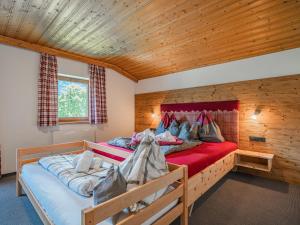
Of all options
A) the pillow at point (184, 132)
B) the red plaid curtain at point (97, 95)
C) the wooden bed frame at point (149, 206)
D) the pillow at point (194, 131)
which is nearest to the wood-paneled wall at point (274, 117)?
the pillow at point (194, 131)

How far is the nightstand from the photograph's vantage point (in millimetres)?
2945

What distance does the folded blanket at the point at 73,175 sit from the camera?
1560 millimetres

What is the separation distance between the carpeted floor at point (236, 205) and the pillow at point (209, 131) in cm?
83

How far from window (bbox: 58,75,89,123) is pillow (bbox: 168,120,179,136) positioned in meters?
2.16

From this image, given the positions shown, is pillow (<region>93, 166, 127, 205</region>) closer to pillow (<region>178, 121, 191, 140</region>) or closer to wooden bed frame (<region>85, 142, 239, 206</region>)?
wooden bed frame (<region>85, 142, 239, 206</region>)

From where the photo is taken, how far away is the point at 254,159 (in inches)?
133

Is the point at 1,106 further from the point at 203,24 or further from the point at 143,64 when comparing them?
the point at 203,24

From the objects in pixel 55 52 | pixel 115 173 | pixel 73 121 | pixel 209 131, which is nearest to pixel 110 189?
pixel 115 173

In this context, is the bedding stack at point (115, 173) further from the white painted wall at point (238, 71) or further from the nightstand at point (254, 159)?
the white painted wall at point (238, 71)

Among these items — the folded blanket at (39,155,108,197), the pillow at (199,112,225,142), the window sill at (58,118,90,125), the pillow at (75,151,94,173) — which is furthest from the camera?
the window sill at (58,118,90,125)

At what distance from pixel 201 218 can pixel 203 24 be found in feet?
8.81

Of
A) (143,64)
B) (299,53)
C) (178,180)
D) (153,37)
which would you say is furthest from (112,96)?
(299,53)

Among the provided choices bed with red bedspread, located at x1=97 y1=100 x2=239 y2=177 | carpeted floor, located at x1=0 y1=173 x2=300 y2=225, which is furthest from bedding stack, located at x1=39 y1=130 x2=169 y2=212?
carpeted floor, located at x1=0 y1=173 x2=300 y2=225

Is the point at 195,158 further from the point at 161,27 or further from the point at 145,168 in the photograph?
the point at 161,27
